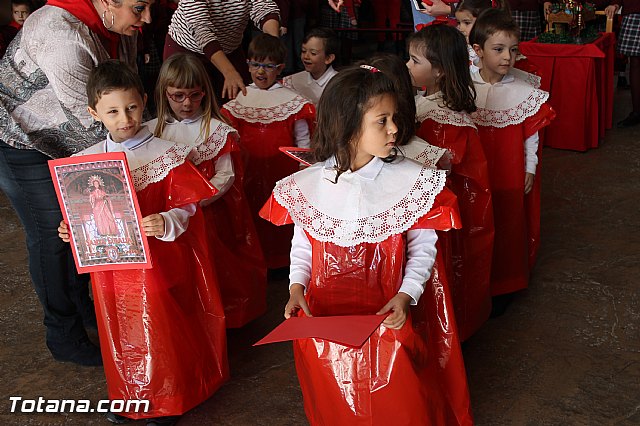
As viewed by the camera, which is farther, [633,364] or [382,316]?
[633,364]

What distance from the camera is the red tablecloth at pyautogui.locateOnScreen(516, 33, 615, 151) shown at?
15.4 ft

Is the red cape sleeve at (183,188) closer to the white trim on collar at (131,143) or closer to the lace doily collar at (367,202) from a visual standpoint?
the white trim on collar at (131,143)

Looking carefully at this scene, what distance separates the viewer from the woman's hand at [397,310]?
171cm

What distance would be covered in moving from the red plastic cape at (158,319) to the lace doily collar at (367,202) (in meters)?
0.45

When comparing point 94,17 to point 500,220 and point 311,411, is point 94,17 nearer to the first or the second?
point 311,411

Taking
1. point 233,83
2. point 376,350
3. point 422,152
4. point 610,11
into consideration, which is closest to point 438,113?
point 422,152

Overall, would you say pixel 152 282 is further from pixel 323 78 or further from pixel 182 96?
pixel 323 78

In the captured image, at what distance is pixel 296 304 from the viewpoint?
Result: 180cm

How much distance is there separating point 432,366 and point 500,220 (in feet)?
3.31

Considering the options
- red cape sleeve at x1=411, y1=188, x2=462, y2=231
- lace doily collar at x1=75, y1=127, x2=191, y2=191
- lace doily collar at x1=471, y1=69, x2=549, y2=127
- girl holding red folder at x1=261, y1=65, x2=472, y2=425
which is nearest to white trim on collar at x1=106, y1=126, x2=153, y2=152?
lace doily collar at x1=75, y1=127, x2=191, y2=191

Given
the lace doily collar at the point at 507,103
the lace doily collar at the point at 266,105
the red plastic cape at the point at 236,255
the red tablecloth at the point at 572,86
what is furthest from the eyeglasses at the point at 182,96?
the red tablecloth at the point at 572,86

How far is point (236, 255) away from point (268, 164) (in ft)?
1.71

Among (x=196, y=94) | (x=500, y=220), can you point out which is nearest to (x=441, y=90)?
(x=500, y=220)

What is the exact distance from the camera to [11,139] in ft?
7.36
